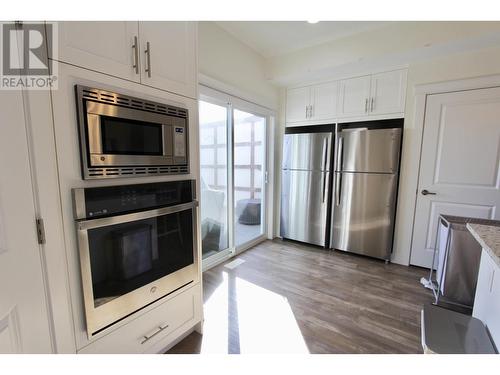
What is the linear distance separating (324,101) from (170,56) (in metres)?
2.34

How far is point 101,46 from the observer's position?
1.04m

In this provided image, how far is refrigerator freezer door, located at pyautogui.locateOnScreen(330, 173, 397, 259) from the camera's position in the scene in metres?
2.79

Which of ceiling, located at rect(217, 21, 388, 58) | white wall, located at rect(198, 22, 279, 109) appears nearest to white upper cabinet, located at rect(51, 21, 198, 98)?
white wall, located at rect(198, 22, 279, 109)

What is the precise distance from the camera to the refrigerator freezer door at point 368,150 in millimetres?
2670

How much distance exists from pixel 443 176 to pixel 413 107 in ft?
2.73

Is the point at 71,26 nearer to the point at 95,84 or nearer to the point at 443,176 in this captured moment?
the point at 95,84

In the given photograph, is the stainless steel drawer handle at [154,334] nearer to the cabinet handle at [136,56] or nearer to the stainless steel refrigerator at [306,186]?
the cabinet handle at [136,56]

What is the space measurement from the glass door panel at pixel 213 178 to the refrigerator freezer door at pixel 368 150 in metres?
1.48

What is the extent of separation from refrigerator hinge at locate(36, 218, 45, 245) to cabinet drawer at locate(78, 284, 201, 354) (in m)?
0.58

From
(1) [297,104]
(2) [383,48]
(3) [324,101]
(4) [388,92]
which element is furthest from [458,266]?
(1) [297,104]

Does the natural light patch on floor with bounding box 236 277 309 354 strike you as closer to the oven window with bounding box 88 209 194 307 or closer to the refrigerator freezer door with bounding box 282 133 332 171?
the oven window with bounding box 88 209 194 307

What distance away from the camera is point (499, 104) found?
228 cm

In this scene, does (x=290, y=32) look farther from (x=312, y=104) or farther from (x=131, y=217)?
(x=131, y=217)
